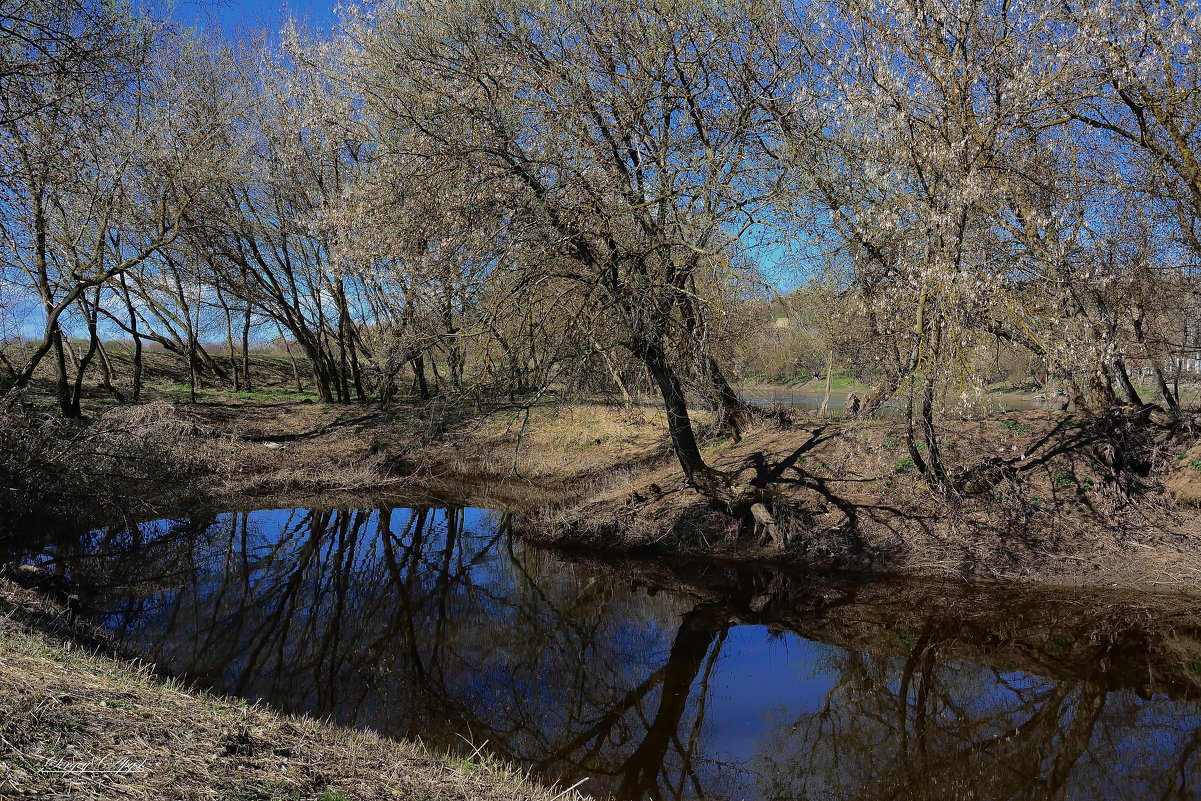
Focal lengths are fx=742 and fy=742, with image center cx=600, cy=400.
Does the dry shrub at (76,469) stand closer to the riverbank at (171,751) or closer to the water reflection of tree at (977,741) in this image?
the riverbank at (171,751)

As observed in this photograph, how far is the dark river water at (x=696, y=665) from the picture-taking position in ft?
18.8

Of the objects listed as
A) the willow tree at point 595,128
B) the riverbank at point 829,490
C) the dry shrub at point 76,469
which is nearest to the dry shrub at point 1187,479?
the riverbank at point 829,490

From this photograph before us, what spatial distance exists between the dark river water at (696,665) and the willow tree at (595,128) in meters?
3.86

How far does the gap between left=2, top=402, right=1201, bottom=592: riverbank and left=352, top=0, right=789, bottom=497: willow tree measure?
7.83 feet

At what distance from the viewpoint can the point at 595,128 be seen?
10.5 m

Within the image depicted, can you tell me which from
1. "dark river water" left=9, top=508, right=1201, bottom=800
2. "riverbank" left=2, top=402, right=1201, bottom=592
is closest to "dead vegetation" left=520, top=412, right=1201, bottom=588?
"riverbank" left=2, top=402, right=1201, bottom=592

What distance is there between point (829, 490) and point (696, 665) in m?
5.37

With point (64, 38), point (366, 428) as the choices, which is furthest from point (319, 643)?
point (366, 428)

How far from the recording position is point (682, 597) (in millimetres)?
9820

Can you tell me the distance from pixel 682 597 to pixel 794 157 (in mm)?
6208

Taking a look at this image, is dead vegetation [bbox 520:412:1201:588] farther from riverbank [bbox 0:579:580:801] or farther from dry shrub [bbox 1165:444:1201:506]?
riverbank [bbox 0:579:580:801]

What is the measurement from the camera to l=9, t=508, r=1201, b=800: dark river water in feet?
18.8

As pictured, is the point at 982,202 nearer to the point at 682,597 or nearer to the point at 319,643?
the point at 682,597

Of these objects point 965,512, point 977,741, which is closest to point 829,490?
point 965,512
